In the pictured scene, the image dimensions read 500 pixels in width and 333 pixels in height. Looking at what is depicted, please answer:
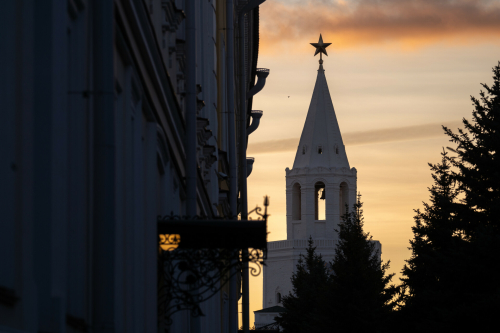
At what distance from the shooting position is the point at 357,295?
128 ft

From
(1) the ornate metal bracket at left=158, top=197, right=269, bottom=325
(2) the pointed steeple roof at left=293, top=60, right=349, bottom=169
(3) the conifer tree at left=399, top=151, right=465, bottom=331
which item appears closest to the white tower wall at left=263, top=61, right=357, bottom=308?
(2) the pointed steeple roof at left=293, top=60, right=349, bottom=169

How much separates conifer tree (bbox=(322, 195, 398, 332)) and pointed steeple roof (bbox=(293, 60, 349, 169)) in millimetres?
60107

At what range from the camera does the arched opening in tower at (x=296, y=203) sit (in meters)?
104

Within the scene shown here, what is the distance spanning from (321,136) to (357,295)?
63201 mm

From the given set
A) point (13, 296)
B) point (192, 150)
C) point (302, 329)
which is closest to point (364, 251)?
point (302, 329)

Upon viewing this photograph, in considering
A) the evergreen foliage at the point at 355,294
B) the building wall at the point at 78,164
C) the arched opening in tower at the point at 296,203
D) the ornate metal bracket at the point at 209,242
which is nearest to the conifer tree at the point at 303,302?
the evergreen foliage at the point at 355,294

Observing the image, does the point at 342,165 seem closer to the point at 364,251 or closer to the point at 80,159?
the point at 364,251

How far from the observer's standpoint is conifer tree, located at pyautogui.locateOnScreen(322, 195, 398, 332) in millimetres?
38656

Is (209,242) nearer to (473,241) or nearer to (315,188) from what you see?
(473,241)

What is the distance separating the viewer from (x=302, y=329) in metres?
51.0

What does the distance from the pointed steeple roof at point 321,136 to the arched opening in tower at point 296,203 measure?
2.73 metres

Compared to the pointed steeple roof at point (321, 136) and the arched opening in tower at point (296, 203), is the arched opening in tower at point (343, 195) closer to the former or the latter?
→ the pointed steeple roof at point (321, 136)

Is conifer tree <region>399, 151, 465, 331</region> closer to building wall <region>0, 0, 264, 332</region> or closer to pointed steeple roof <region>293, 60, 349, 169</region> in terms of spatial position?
building wall <region>0, 0, 264, 332</region>

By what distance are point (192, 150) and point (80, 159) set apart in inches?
182
